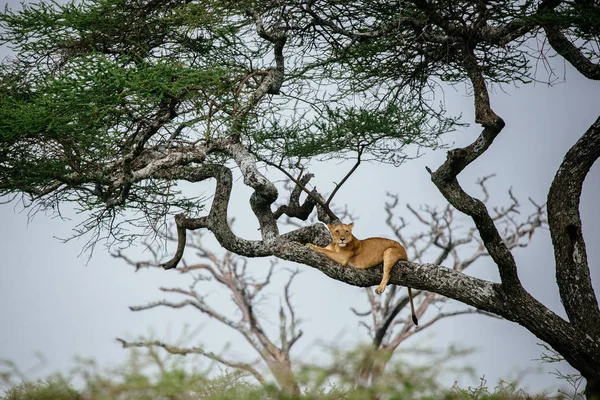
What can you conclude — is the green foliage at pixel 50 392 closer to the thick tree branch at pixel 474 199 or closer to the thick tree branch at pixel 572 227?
the thick tree branch at pixel 474 199

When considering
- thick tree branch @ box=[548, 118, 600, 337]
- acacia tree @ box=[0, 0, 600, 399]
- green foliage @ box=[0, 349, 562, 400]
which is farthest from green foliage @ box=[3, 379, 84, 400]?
thick tree branch @ box=[548, 118, 600, 337]

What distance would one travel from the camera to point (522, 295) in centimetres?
570

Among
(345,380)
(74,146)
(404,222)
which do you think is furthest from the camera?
(404,222)

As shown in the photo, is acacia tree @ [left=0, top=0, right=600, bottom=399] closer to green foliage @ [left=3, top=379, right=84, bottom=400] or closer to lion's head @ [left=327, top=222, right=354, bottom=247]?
lion's head @ [left=327, top=222, right=354, bottom=247]

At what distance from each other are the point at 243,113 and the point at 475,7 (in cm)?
214

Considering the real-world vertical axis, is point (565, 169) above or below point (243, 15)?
below

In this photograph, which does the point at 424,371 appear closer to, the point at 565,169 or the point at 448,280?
the point at 448,280

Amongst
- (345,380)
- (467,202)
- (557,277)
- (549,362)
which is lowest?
(345,380)

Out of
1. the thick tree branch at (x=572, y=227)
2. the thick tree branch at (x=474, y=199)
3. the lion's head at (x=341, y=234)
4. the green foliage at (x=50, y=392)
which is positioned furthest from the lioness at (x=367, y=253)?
the green foliage at (x=50, y=392)

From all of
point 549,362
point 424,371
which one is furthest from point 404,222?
point 424,371

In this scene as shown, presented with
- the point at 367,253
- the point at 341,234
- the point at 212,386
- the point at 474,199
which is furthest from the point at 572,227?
the point at 212,386

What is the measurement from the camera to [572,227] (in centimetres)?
595

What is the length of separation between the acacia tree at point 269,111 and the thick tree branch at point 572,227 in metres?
0.01

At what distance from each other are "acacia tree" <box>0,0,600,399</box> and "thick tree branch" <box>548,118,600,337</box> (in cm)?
1
